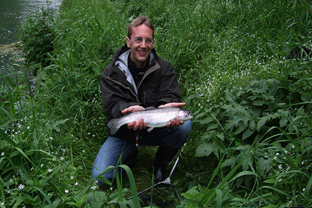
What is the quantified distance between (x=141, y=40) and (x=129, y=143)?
1.16 metres

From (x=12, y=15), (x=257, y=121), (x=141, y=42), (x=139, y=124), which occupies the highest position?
(x=12, y=15)

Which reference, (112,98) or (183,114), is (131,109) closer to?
(112,98)

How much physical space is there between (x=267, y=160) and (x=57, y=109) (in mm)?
2753

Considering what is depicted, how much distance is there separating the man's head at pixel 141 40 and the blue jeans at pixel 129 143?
84 cm

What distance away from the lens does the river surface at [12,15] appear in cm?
818

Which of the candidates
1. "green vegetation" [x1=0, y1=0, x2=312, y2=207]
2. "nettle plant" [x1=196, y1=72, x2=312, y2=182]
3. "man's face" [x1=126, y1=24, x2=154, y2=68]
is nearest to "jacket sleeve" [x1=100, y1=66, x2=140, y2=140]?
"man's face" [x1=126, y1=24, x2=154, y2=68]

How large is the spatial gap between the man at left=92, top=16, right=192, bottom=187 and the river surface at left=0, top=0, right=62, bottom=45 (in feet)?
14.4

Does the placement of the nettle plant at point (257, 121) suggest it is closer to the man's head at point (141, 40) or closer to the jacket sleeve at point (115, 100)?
the jacket sleeve at point (115, 100)

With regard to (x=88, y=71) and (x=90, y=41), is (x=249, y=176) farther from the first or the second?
(x=90, y=41)

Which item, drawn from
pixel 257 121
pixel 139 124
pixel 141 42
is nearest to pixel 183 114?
pixel 139 124

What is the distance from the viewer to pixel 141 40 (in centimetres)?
340

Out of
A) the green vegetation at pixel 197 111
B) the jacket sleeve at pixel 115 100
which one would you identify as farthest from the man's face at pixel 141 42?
the green vegetation at pixel 197 111

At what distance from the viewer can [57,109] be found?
13.6ft

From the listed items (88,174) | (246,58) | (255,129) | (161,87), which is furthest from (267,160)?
(246,58)
